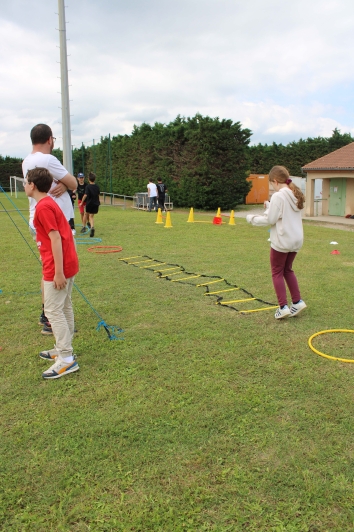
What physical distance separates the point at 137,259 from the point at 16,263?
94.1 inches

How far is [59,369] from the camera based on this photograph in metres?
3.48

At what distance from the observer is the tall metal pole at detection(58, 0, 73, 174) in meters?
11.2

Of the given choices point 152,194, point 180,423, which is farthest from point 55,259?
point 152,194

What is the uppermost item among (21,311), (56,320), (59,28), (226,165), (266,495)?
(59,28)

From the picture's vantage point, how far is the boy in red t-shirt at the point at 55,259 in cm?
329

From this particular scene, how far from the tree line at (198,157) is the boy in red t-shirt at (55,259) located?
18.2 m

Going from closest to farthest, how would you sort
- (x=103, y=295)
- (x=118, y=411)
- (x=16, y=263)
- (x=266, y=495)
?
1. (x=266, y=495)
2. (x=118, y=411)
3. (x=103, y=295)
4. (x=16, y=263)

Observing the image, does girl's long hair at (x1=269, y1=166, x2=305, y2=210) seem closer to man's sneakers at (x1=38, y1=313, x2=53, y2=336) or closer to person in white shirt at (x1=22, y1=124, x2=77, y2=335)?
person in white shirt at (x1=22, y1=124, x2=77, y2=335)

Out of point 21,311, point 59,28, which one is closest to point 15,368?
point 21,311

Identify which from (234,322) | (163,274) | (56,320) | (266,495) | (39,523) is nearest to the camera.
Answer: (39,523)

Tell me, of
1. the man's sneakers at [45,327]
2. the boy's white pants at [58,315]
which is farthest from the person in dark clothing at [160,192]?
the boy's white pants at [58,315]

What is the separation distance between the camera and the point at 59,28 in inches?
449

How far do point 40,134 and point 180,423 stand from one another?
2.88m

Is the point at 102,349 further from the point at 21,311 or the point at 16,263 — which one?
the point at 16,263
